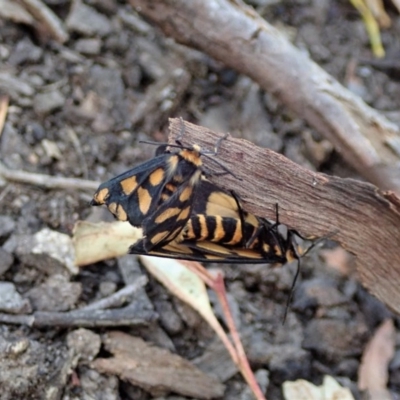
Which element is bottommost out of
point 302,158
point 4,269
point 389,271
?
point 4,269

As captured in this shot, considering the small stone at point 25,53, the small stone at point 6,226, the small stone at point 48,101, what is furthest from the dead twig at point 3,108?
the small stone at point 6,226

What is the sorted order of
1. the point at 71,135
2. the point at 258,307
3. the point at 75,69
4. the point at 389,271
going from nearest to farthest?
the point at 389,271 < the point at 258,307 < the point at 71,135 < the point at 75,69

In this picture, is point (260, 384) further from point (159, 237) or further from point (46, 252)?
point (46, 252)

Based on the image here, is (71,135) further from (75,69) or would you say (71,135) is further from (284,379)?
(284,379)

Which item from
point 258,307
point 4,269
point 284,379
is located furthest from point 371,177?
point 4,269

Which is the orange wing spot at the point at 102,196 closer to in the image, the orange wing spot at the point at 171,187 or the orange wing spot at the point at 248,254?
the orange wing spot at the point at 171,187

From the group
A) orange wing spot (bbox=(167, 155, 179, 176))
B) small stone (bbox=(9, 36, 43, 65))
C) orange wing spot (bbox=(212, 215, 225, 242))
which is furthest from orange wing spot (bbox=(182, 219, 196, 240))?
small stone (bbox=(9, 36, 43, 65))

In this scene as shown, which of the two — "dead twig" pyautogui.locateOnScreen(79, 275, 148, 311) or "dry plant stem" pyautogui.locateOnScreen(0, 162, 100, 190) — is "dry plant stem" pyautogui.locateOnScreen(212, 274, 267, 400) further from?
"dry plant stem" pyautogui.locateOnScreen(0, 162, 100, 190)
